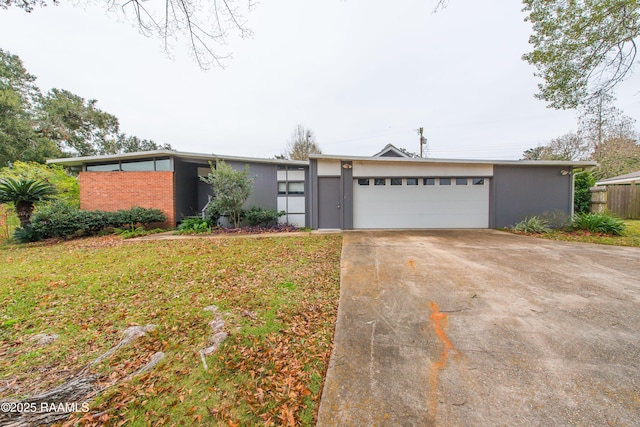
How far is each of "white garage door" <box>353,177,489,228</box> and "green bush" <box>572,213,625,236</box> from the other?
2688 mm

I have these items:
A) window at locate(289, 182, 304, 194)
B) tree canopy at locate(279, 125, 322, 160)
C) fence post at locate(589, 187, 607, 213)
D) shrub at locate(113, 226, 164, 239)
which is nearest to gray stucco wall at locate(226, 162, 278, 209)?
window at locate(289, 182, 304, 194)

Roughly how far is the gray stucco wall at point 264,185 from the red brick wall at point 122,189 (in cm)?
290

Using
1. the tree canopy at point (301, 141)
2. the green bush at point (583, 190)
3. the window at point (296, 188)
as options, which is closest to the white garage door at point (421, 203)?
the window at point (296, 188)

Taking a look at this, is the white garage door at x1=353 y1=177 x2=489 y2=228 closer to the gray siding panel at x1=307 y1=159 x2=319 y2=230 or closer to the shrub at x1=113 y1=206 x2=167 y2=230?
the gray siding panel at x1=307 y1=159 x2=319 y2=230

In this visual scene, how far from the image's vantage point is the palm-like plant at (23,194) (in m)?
6.98

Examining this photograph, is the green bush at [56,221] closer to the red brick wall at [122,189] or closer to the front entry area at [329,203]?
the red brick wall at [122,189]

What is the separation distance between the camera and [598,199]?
354 inches

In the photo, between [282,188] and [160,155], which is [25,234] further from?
[282,188]

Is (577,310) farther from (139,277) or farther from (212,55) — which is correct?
(139,277)

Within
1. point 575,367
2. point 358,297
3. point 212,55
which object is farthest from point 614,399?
point 212,55

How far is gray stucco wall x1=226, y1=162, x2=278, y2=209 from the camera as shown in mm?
9492

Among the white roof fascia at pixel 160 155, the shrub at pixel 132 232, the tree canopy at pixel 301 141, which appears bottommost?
the shrub at pixel 132 232

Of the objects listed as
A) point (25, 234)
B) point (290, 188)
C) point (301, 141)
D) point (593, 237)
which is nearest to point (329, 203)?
point (290, 188)

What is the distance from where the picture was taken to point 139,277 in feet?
12.9
